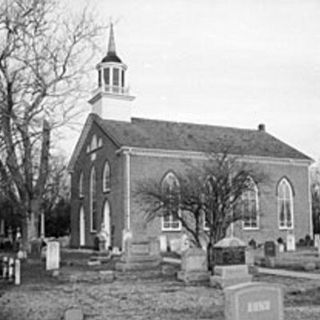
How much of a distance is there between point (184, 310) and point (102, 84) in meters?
31.5

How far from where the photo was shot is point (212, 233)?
2016 centimetres

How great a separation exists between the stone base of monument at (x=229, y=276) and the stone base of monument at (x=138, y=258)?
662cm

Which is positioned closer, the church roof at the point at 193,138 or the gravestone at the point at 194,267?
the gravestone at the point at 194,267

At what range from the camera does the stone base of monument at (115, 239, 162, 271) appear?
21.8 metres

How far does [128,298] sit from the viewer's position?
13312 mm

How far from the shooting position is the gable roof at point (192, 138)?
37906 mm

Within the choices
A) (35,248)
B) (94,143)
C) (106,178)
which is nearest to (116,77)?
(94,143)

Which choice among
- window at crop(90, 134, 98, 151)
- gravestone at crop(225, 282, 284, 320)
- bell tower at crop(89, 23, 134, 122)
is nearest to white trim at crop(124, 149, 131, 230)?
bell tower at crop(89, 23, 134, 122)

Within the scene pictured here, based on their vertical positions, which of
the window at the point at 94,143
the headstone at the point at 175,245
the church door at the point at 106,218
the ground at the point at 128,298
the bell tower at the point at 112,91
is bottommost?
the ground at the point at 128,298

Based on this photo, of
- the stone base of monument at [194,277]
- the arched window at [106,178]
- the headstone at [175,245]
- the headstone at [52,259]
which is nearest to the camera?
the stone base of monument at [194,277]

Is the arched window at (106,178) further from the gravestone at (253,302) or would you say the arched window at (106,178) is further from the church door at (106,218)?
the gravestone at (253,302)

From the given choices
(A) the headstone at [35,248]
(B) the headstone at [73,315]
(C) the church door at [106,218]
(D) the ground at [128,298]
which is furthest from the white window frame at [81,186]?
(B) the headstone at [73,315]

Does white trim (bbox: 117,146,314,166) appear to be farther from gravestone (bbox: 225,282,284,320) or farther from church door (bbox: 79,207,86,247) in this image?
gravestone (bbox: 225,282,284,320)

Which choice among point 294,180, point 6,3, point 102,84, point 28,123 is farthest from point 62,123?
point 294,180
